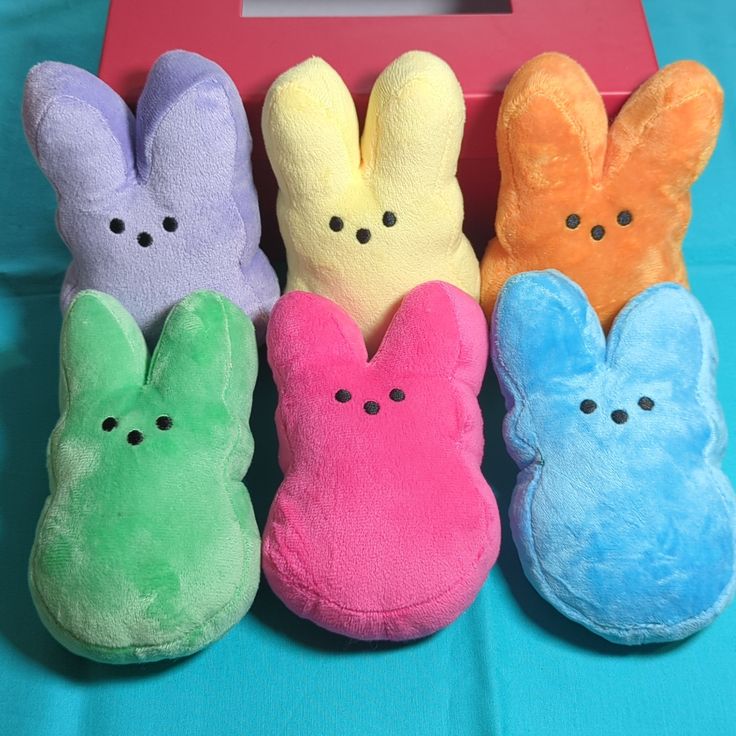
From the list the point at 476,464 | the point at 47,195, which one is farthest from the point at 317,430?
the point at 47,195

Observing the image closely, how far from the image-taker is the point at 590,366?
0.85 metres

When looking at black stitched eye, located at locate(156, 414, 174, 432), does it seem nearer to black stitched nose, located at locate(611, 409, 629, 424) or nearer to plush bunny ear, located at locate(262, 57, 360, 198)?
plush bunny ear, located at locate(262, 57, 360, 198)

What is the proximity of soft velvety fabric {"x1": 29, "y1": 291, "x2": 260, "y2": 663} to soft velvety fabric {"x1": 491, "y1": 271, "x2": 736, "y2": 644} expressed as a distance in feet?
0.89

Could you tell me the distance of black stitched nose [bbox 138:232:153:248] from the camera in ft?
3.00

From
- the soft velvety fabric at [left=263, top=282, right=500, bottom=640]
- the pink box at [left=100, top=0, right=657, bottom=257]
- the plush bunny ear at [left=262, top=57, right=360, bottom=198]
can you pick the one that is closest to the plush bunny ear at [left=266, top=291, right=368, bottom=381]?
the soft velvety fabric at [left=263, top=282, right=500, bottom=640]

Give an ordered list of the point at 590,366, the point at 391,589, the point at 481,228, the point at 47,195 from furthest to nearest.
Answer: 1. the point at 47,195
2. the point at 481,228
3. the point at 590,366
4. the point at 391,589

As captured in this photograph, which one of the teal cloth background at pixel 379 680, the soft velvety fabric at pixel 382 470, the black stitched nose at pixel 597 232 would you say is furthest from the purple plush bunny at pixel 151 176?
the black stitched nose at pixel 597 232

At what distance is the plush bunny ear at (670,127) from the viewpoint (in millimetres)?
873

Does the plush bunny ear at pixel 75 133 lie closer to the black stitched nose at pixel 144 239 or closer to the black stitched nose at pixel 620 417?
the black stitched nose at pixel 144 239

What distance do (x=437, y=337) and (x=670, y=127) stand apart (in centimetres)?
32

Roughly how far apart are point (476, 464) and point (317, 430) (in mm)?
159

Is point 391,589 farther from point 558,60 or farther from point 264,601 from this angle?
point 558,60

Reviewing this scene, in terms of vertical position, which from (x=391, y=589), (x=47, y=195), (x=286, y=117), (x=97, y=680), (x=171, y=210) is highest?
(x=286, y=117)

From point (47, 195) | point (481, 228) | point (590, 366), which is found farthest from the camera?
point (47, 195)
